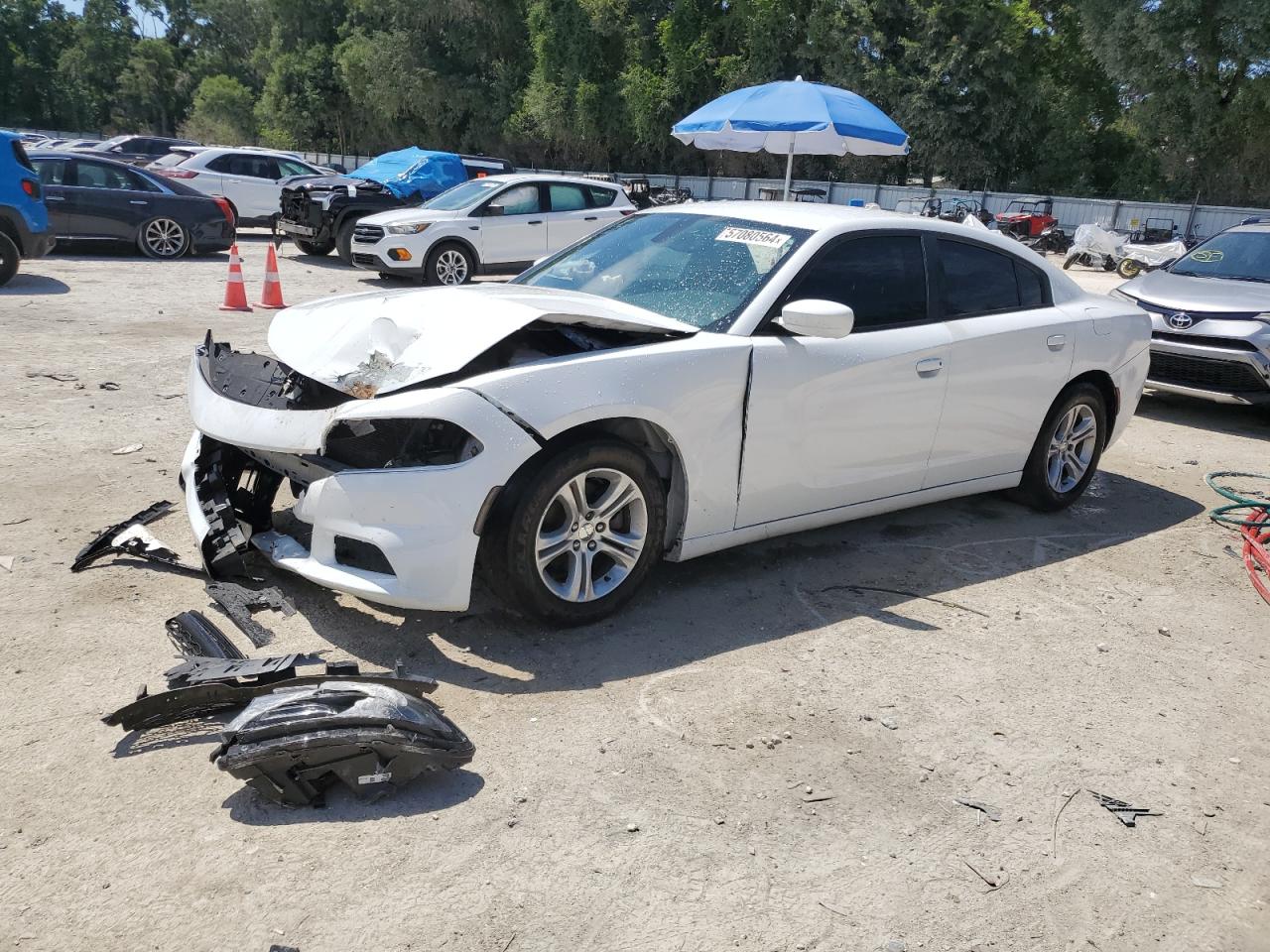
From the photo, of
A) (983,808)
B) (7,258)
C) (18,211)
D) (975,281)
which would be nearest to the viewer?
(983,808)

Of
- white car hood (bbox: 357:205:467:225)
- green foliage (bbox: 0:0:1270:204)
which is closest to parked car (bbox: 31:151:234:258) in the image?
white car hood (bbox: 357:205:467:225)

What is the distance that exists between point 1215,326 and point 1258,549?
142 inches

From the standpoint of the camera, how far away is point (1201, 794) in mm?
3373

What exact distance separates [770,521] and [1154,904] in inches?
84.3

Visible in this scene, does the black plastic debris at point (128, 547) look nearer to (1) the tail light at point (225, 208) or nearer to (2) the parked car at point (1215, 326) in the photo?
(2) the parked car at point (1215, 326)

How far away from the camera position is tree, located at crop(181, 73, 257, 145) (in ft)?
211

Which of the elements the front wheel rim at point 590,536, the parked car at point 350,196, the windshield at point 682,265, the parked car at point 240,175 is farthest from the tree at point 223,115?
the front wheel rim at point 590,536

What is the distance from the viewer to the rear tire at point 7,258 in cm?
1158

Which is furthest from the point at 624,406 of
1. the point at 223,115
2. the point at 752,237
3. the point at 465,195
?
the point at 223,115

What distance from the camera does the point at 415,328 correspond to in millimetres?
4094

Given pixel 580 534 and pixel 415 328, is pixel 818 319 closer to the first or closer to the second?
pixel 580 534

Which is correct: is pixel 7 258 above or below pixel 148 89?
below

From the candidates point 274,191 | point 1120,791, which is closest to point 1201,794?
point 1120,791

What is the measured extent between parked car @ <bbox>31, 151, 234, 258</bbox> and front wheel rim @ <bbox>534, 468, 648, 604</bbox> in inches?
538
